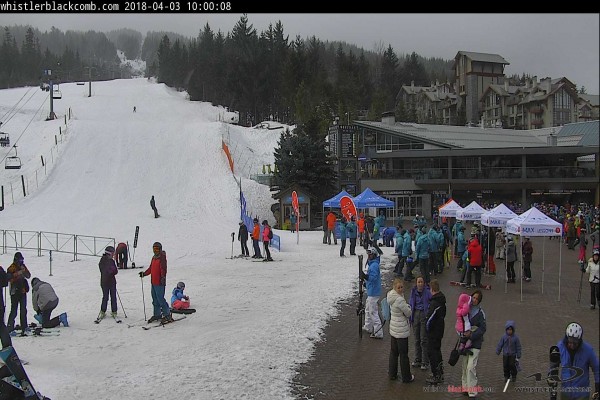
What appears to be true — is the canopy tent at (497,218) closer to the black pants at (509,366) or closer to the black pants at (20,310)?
the black pants at (509,366)

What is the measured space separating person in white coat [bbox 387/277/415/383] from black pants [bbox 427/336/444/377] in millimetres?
319

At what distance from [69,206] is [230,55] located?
193 ft

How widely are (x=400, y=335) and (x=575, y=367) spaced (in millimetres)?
3407

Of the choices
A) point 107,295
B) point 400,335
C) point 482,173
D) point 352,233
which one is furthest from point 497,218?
point 482,173

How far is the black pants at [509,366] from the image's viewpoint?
746 centimetres

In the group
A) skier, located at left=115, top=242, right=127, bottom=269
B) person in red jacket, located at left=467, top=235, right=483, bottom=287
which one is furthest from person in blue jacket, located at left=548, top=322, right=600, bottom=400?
skier, located at left=115, top=242, right=127, bottom=269

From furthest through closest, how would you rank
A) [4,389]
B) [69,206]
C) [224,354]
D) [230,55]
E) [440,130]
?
[230,55]
[440,130]
[69,206]
[224,354]
[4,389]

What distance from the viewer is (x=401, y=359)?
25.6 ft

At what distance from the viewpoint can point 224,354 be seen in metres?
9.16

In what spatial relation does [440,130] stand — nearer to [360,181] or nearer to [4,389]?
[360,181]

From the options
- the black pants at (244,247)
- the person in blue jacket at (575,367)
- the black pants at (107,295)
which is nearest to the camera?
the person in blue jacket at (575,367)

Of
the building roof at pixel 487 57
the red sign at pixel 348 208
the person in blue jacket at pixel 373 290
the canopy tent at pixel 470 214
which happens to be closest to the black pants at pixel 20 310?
the person in blue jacket at pixel 373 290
